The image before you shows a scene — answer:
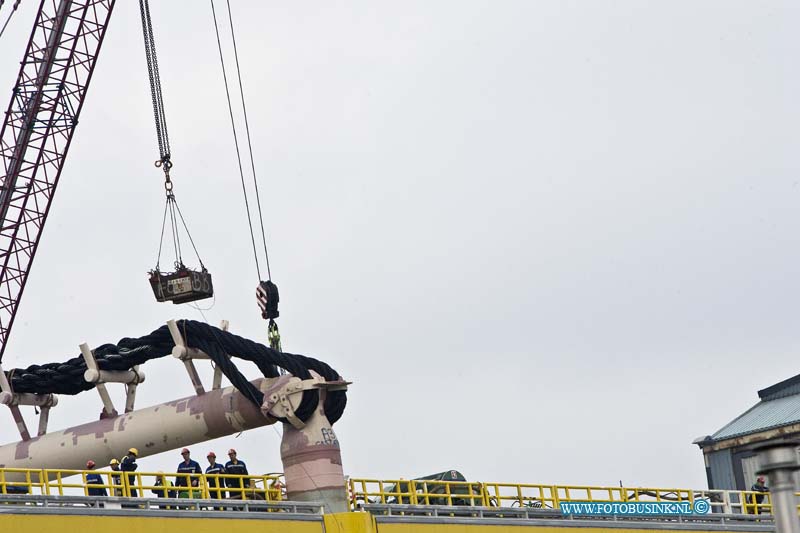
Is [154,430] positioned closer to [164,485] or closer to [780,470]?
[164,485]

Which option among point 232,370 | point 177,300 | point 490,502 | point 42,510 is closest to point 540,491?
point 490,502

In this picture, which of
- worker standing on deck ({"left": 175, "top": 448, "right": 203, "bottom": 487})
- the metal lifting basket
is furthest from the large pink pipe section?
the metal lifting basket

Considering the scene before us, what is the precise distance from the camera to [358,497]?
136 ft

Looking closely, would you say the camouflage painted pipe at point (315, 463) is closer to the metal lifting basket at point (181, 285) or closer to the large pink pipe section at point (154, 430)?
the large pink pipe section at point (154, 430)

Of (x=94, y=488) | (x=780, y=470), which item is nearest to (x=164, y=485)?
(x=94, y=488)

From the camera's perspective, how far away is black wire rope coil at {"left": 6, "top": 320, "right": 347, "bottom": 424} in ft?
138

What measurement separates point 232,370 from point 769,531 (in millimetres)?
17813

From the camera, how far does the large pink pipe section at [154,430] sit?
4281 cm

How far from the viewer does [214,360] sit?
42969 millimetres

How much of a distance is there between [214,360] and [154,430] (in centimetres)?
291

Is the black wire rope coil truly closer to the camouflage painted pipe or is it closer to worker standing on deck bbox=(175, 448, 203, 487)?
the camouflage painted pipe

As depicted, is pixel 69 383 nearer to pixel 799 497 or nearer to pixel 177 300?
pixel 177 300

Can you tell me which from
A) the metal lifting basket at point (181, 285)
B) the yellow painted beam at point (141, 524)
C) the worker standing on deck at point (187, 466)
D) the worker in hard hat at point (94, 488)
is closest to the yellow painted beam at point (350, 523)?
the yellow painted beam at point (141, 524)

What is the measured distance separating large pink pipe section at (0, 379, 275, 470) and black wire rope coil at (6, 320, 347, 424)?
76 cm
